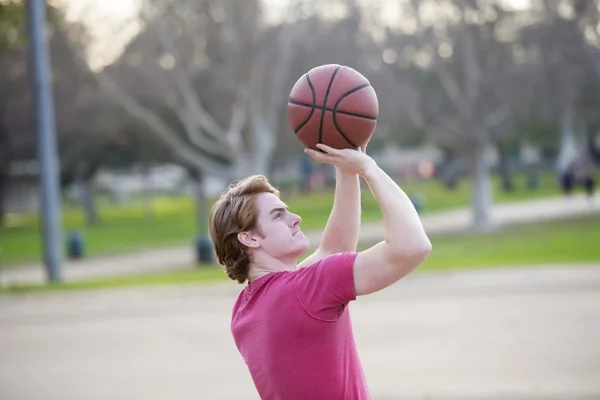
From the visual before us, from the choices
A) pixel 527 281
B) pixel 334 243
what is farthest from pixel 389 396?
pixel 527 281

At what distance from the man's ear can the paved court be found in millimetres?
4782

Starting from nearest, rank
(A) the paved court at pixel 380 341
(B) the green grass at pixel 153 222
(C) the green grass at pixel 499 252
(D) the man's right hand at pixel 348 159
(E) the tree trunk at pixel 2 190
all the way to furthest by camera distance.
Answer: (D) the man's right hand at pixel 348 159, (A) the paved court at pixel 380 341, (C) the green grass at pixel 499 252, (B) the green grass at pixel 153 222, (E) the tree trunk at pixel 2 190

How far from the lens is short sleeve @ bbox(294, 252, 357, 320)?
3039 mm

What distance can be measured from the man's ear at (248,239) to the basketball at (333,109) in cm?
53

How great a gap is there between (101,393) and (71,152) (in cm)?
4131

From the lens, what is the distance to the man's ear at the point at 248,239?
330 centimetres

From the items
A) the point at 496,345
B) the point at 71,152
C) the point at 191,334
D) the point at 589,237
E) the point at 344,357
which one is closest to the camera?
the point at 344,357

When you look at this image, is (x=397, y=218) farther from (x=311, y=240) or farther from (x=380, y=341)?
(x=311, y=240)

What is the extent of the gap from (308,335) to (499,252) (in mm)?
19426

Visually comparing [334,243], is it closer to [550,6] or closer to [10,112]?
[550,6]

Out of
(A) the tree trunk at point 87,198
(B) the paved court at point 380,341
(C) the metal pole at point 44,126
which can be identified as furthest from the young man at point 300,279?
(A) the tree trunk at point 87,198

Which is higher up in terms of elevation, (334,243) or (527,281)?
(334,243)

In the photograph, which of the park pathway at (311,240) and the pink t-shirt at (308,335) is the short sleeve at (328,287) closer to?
the pink t-shirt at (308,335)

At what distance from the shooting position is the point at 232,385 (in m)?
8.71
